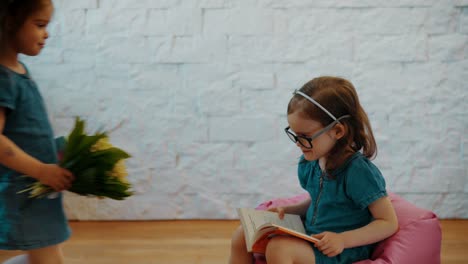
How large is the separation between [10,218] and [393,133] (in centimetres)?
199

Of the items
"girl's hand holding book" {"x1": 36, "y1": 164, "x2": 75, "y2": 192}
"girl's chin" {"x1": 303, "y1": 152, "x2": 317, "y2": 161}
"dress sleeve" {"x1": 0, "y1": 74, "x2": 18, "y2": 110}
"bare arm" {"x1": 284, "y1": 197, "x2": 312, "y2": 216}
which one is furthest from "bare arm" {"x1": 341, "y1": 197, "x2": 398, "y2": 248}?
"dress sleeve" {"x1": 0, "y1": 74, "x2": 18, "y2": 110}

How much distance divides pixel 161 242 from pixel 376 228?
4.17 ft

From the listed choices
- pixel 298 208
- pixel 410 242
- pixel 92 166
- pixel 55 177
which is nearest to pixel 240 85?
pixel 298 208

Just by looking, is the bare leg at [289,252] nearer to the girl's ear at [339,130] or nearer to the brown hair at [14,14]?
the girl's ear at [339,130]

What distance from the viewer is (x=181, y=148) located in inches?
118

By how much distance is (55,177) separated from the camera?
1590 mm

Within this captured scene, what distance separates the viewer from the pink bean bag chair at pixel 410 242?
6.23ft

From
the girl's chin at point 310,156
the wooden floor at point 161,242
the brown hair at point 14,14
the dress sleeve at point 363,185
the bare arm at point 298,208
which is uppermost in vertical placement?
the brown hair at point 14,14

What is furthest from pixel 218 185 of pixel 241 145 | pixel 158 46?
pixel 158 46

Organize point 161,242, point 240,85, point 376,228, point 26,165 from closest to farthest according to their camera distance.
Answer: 1. point 26,165
2. point 376,228
3. point 161,242
4. point 240,85

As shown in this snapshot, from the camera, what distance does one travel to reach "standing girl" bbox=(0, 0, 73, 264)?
1.56 metres

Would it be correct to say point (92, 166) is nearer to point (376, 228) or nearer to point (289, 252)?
point (289, 252)

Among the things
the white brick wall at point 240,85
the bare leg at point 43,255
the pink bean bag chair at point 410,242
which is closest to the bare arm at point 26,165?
the bare leg at point 43,255

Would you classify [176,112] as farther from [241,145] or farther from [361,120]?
[361,120]
